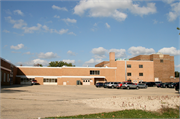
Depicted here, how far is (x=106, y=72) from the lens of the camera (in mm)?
66000

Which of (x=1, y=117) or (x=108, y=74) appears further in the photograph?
(x=108, y=74)

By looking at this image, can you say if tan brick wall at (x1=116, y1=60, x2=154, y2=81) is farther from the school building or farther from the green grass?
the green grass

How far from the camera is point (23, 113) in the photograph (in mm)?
10422

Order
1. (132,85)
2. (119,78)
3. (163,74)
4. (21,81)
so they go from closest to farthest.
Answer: (132,85), (21,81), (119,78), (163,74)

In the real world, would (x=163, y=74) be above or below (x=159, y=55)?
below

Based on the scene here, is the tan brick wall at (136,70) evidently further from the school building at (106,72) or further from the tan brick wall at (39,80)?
the tan brick wall at (39,80)

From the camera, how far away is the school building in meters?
62.8

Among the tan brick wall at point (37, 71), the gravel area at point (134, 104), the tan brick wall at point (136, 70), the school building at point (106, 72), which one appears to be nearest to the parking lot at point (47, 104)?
the gravel area at point (134, 104)

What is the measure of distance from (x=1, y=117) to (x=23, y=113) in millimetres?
1330

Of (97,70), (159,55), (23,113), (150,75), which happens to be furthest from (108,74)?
(23,113)

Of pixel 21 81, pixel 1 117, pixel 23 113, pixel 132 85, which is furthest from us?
pixel 21 81

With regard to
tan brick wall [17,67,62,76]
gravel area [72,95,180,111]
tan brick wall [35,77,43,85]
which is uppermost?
tan brick wall [17,67,62,76]

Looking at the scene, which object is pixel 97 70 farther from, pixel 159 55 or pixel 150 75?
pixel 159 55

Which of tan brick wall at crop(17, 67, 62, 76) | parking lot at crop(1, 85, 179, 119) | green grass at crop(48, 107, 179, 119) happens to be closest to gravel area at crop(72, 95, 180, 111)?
parking lot at crop(1, 85, 179, 119)
